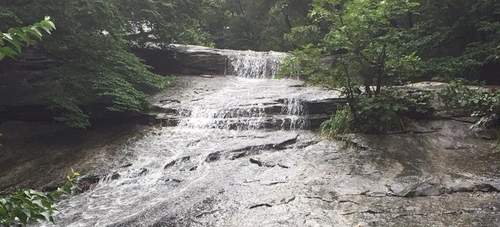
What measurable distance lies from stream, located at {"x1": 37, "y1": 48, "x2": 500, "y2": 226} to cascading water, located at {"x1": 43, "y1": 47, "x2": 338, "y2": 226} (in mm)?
23

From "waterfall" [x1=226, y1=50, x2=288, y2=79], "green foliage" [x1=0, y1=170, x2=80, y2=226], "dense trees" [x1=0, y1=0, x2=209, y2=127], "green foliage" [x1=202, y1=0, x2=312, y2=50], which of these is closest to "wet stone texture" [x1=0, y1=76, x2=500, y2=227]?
"dense trees" [x1=0, y1=0, x2=209, y2=127]

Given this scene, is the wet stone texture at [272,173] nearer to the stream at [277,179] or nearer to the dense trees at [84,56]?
the stream at [277,179]

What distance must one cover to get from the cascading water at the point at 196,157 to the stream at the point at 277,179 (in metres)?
0.02

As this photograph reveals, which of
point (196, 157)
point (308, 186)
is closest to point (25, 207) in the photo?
point (308, 186)

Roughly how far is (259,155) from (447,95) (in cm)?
409

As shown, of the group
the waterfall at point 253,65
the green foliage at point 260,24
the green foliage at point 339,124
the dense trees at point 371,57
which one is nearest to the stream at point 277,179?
the green foliage at point 339,124

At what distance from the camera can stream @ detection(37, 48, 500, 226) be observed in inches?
185

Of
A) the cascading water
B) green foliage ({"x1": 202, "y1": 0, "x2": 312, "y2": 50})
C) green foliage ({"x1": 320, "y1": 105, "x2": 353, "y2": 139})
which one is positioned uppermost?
green foliage ({"x1": 202, "y1": 0, "x2": 312, "y2": 50})

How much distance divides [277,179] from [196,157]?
2.19 m

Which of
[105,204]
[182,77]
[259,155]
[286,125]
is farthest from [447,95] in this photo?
[182,77]

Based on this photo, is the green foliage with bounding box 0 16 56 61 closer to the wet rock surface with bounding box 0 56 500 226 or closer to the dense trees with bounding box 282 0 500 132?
the wet rock surface with bounding box 0 56 500 226

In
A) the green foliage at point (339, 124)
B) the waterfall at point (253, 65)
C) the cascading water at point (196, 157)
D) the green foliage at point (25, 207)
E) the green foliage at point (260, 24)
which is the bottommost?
the cascading water at point (196, 157)

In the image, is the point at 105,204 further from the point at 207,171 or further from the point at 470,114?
the point at 470,114

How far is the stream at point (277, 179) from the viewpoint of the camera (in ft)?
15.4
